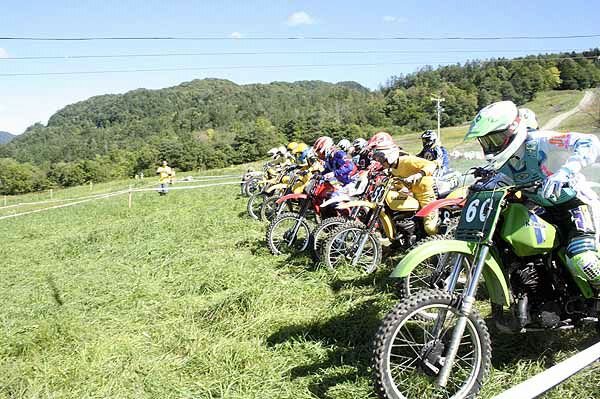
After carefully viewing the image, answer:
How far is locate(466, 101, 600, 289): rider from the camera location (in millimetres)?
3084

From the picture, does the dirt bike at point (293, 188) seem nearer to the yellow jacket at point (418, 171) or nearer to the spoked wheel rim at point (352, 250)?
the spoked wheel rim at point (352, 250)

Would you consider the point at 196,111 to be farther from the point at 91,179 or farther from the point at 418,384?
the point at 418,384

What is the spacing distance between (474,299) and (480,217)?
1.69 feet

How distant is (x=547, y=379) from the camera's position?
6.50 feet

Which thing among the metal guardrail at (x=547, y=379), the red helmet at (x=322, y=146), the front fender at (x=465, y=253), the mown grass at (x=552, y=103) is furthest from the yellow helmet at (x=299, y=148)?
the mown grass at (x=552, y=103)

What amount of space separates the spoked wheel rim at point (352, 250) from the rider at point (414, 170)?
73 centimetres

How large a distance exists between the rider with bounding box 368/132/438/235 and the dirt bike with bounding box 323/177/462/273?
98mm

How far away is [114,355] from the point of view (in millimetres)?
4402

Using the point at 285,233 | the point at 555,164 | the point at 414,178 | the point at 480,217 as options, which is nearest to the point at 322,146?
the point at 285,233

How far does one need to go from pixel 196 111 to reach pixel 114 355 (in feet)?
501

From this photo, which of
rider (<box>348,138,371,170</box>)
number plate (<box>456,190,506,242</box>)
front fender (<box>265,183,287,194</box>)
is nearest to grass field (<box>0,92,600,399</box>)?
number plate (<box>456,190,506,242</box>)

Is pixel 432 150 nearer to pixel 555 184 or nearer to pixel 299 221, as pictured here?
A: pixel 299 221

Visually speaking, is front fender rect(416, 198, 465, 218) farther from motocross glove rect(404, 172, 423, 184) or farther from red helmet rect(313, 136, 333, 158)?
red helmet rect(313, 136, 333, 158)

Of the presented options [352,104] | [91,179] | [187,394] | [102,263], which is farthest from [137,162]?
[187,394]
